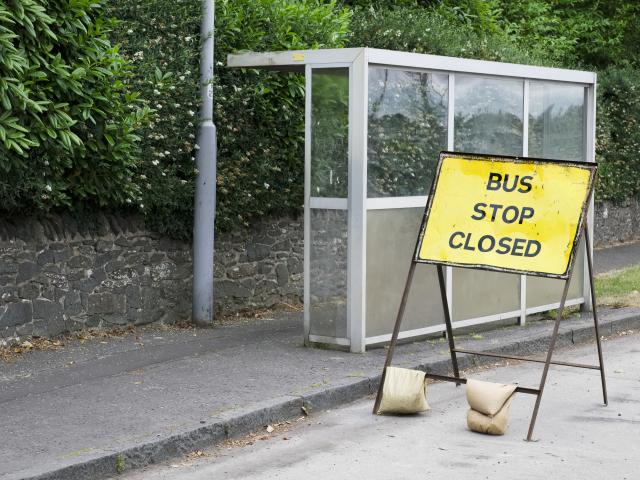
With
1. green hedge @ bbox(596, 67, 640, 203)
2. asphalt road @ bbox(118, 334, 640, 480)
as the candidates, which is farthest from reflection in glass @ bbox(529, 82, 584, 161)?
green hedge @ bbox(596, 67, 640, 203)

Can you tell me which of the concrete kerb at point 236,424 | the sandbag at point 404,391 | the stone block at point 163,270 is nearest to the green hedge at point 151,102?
the stone block at point 163,270

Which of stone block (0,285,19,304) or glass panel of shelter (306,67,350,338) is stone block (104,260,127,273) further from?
glass panel of shelter (306,67,350,338)

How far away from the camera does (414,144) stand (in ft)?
32.2

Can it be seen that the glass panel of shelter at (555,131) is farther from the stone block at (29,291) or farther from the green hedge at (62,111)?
the stone block at (29,291)

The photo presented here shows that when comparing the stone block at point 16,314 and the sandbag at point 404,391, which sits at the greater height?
the stone block at point 16,314

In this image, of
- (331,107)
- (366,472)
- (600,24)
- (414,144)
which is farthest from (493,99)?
(600,24)

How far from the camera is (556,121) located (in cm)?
1156

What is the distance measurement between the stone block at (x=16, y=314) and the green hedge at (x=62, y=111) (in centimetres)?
81

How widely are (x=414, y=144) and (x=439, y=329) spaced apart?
174 centimetres

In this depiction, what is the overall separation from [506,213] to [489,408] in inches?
62.0

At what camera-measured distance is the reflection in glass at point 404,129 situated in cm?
934

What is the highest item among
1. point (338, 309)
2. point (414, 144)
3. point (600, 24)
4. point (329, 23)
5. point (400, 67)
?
point (600, 24)

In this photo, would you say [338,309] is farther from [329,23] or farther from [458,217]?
[329,23]

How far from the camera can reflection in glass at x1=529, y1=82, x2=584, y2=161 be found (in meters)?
11.2
